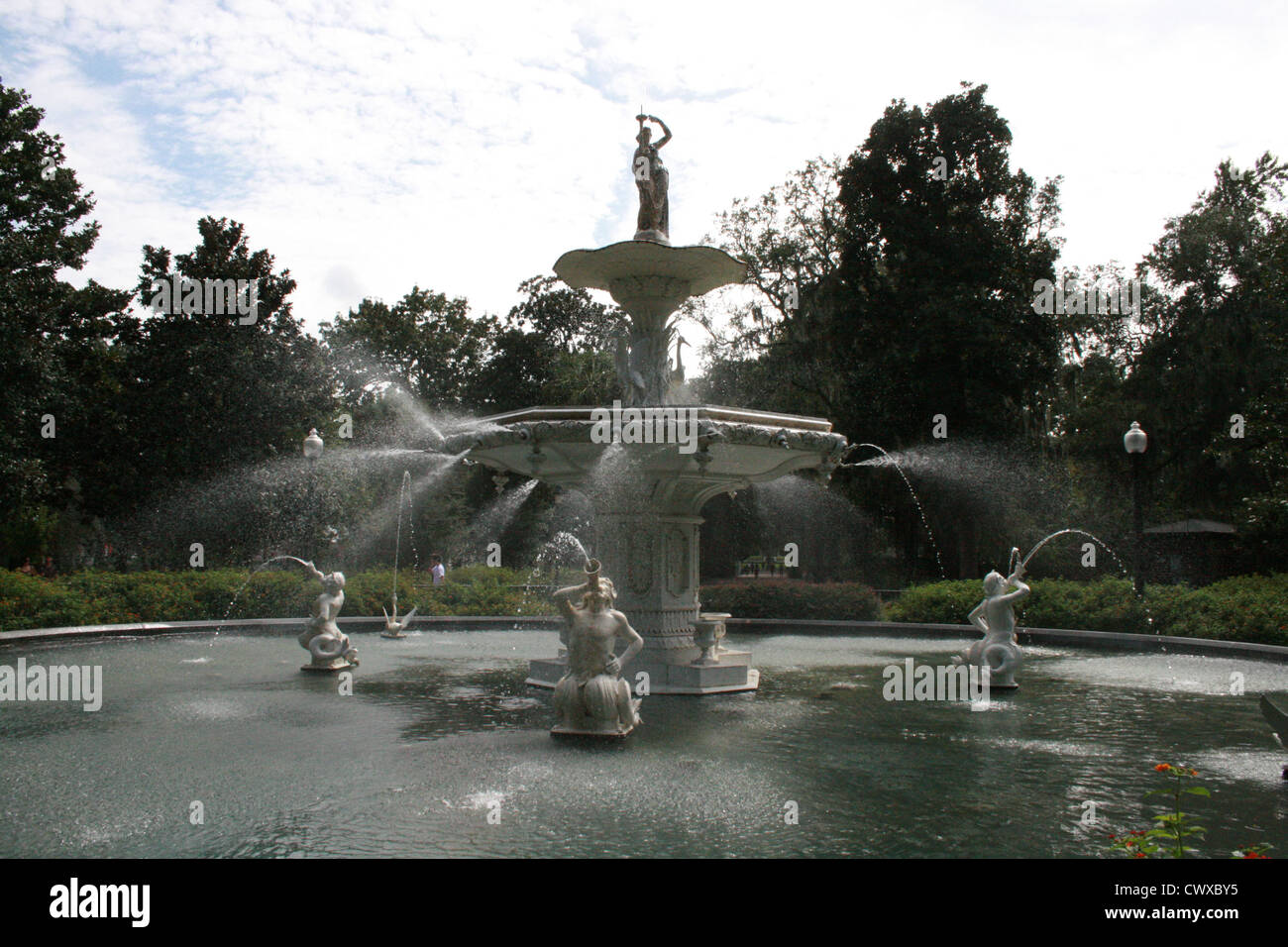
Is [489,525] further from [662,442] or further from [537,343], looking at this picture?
[662,442]

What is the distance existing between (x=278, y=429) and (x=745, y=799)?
29954 mm

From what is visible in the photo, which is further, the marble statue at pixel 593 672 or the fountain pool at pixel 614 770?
the marble statue at pixel 593 672

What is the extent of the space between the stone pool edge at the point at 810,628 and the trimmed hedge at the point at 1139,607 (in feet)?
1.08

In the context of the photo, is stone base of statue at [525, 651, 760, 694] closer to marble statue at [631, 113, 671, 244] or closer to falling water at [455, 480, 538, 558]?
marble statue at [631, 113, 671, 244]

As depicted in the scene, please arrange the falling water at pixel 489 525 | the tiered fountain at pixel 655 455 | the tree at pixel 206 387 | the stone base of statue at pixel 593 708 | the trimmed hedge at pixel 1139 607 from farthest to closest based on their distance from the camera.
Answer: the falling water at pixel 489 525
the tree at pixel 206 387
the trimmed hedge at pixel 1139 607
the tiered fountain at pixel 655 455
the stone base of statue at pixel 593 708

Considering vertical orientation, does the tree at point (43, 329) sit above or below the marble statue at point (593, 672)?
above

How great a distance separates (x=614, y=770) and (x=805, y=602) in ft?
40.8

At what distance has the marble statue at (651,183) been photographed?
39.7ft

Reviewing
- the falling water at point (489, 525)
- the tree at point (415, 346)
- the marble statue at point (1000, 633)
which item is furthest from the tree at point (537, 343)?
the marble statue at point (1000, 633)

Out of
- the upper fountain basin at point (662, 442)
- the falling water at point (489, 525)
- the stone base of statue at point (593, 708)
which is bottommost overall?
the stone base of statue at point (593, 708)

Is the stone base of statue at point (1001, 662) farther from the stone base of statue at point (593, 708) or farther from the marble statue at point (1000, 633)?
the stone base of statue at point (593, 708)

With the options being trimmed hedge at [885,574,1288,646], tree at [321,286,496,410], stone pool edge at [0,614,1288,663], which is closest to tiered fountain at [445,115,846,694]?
stone pool edge at [0,614,1288,663]
